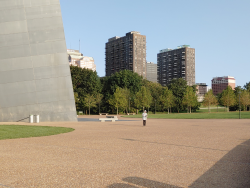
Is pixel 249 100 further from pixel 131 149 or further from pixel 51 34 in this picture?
pixel 131 149

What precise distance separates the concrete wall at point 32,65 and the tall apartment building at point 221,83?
175529mm

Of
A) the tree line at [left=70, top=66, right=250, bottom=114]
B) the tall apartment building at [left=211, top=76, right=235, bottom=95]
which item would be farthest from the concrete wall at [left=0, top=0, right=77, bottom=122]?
the tall apartment building at [left=211, top=76, right=235, bottom=95]

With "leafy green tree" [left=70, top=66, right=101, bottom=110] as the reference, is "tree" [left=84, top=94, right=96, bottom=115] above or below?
below

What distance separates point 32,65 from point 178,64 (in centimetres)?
13972

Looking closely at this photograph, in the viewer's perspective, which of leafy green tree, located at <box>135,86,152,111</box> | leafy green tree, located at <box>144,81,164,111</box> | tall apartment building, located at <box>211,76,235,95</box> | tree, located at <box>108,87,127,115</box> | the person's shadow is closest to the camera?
the person's shadow

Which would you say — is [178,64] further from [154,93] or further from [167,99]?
[167,99]

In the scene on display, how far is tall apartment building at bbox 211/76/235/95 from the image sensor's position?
187 m

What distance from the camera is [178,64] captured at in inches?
6289

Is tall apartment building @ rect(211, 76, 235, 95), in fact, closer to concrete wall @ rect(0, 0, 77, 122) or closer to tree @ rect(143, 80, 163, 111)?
tree @ rect(143, 80, 163, 111)

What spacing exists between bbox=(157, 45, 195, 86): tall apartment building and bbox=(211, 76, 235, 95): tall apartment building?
116 ft

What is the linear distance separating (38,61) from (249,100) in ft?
219

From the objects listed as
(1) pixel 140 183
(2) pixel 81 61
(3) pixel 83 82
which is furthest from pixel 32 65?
(2) pixel 81 61

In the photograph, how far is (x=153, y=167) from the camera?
6906 millimetres

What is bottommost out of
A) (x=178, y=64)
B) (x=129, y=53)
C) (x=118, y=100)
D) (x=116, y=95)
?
(x=118, y=100)
